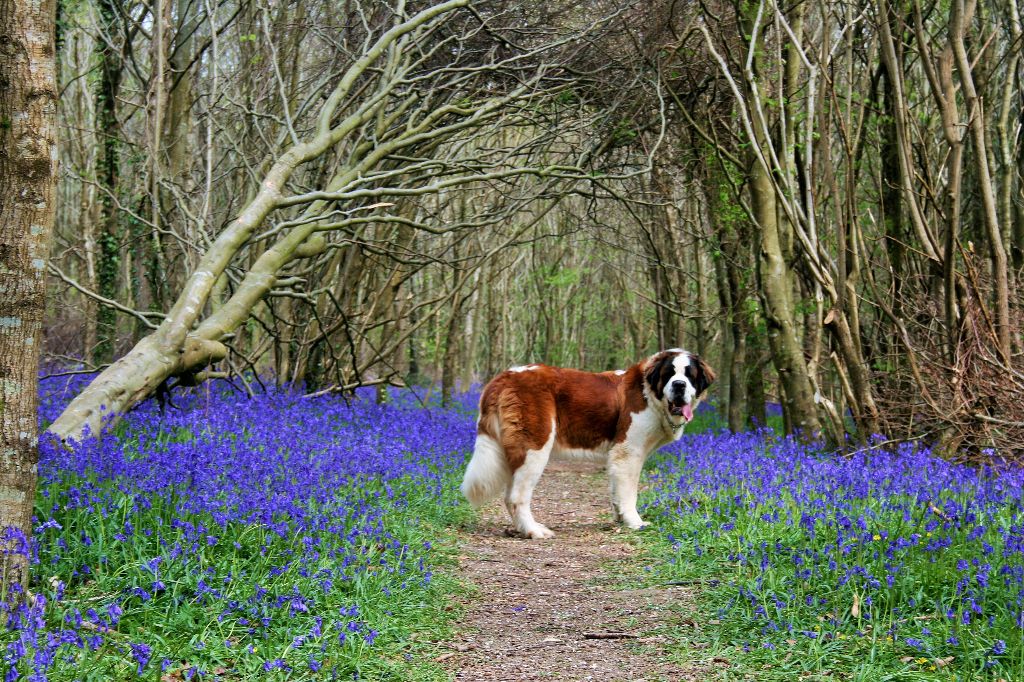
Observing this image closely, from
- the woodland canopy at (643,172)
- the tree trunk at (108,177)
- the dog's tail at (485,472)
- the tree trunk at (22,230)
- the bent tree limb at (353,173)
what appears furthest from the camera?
the tree trunk at (108,177)

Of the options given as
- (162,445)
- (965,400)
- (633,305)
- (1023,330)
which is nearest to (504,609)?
(162,445)

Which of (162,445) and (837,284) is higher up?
(837,284)

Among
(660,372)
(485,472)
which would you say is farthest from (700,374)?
(485,472)

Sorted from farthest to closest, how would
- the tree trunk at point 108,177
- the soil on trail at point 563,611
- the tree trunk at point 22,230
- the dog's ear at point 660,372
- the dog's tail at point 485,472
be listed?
the tree trunk at point 108,177
the dog's ear at point 660,372
the dog's tail at point 485,472
the soil on trail at point 563,611
the tree trunk at point 22,230

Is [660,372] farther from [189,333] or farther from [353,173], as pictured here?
[353,173]

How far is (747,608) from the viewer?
5398mm

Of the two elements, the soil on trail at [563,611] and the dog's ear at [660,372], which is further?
the dog's ear at [660,372]

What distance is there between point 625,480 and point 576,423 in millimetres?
683

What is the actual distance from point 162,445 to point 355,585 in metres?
3.19

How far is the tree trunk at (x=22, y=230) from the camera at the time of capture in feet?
14.9

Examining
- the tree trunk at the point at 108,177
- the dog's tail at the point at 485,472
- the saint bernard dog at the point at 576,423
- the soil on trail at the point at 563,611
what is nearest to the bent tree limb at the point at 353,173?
the tree trunk at the point at 108,177

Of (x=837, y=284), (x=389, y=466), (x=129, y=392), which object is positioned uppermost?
(x=837, y=284)

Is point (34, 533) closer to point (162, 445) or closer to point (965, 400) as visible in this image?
point (162, 445)

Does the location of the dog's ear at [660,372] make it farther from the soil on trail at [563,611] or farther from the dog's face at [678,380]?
the soil on trail at [563,611]
